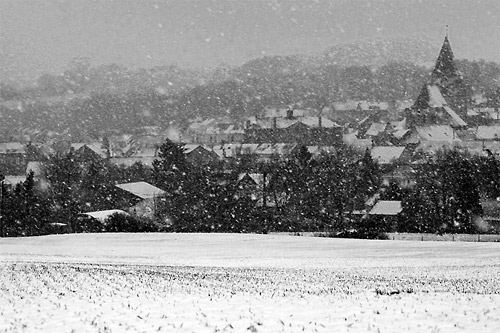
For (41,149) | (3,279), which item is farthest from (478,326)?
(41,149)

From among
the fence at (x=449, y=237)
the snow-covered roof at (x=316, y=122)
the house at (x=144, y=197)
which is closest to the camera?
the fence at (x=449, y=237)

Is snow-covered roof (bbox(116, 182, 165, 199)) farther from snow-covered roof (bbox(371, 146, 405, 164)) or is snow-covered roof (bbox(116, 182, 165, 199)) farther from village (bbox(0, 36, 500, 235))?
snow-covered roof (bbox(371, 146, 405, 164))

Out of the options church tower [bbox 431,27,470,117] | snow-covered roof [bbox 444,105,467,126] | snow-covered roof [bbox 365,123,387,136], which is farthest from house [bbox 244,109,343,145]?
church tower [bbox 431,27,470,117]

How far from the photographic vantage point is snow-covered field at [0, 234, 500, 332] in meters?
15.2

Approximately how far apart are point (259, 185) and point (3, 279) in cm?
6542

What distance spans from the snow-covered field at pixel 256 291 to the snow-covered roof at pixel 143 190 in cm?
4256

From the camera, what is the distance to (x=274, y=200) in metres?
84.9

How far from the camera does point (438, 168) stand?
271 ft

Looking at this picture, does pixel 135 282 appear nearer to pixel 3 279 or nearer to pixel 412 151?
pixel 3 279

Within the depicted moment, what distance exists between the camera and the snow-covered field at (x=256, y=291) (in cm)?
1520

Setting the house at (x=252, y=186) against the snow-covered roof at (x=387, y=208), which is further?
the house at (x=252, y=186)

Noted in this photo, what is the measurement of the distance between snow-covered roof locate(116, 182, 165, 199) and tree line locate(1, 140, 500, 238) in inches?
37.7

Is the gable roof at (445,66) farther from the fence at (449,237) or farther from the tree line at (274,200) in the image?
the fence at (449,237)

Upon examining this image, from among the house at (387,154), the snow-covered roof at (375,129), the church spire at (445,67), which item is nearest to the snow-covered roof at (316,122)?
the snow-covered roof at (375,129)
